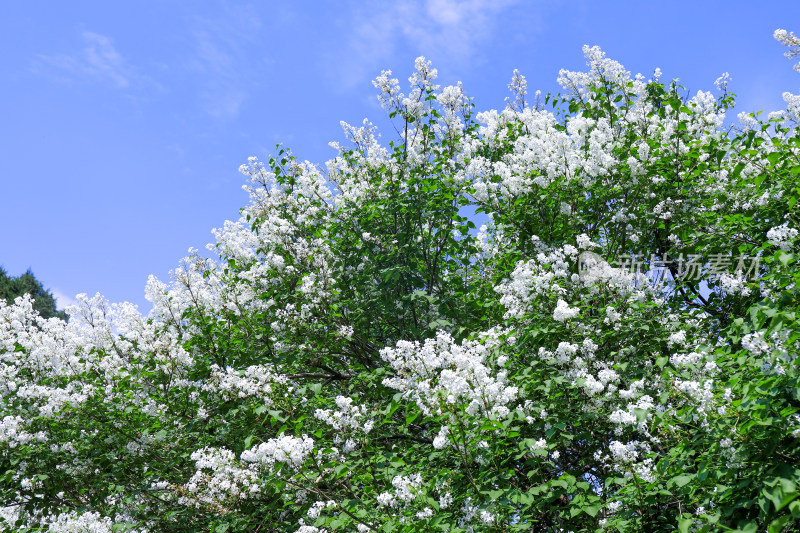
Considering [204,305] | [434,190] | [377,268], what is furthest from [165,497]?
[434,190]

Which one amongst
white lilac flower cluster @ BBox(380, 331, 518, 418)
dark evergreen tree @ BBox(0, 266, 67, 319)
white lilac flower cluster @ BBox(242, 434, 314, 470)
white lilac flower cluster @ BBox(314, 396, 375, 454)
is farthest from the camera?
dark evergreen tree @ BBox(0, 266, 67, 319)

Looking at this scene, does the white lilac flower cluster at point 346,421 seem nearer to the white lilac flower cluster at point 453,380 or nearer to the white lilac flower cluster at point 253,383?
the white lilac flower cluster at point 453,380

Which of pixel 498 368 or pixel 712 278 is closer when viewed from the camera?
pixel 498 368

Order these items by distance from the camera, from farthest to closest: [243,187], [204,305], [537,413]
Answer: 1. [243,187]
2. [204,305]
3. [537,413]

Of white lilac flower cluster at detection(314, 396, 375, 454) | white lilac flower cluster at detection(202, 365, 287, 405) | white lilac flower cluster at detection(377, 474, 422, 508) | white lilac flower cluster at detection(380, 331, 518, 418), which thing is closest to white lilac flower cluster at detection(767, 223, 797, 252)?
white lilac flower cluster at detection(380, 331, 518, 418)

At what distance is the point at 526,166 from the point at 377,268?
277cm

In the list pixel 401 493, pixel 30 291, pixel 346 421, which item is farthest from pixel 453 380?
pixel 30 291

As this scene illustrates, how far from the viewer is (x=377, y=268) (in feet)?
30.2

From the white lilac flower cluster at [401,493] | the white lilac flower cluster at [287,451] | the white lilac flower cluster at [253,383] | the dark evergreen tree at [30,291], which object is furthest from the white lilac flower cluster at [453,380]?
the dark evergreen tree at [30,291]

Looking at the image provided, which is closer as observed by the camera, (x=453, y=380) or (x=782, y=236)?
(x=453, y=380)

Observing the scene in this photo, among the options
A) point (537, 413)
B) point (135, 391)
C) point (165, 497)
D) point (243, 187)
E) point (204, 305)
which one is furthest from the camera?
point (243, 187)

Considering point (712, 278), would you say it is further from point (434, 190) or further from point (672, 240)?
point (434, 190)

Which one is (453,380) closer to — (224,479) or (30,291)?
(224,479)

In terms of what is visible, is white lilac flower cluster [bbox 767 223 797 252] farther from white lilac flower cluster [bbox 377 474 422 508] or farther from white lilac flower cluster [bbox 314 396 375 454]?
white lilac flower cluster [bbox 314 396 375 454]
